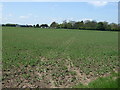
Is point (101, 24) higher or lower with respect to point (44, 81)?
higher

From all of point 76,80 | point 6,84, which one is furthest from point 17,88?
point 76,80

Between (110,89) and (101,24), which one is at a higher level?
(101,24)

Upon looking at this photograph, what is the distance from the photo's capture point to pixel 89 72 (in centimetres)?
849

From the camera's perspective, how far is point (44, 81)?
6809 mm

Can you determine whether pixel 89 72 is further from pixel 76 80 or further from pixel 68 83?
pixel 68 83

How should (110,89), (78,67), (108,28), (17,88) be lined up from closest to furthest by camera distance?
(110,89), (17,88), (78,67), (108,28)

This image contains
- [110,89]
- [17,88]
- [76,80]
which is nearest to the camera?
[110,89]

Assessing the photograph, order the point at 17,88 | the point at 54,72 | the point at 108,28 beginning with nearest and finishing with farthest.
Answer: the point at 17,88 < the point at 54,72 < the point at 108,28

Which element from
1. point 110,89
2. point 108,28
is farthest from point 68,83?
point 108,28

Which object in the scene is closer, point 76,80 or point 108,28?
point 76,80

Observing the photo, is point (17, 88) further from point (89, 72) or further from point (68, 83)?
point (89, 72)

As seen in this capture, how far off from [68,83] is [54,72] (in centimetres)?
170

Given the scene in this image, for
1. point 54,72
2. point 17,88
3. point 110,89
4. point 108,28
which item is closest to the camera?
point 110,89

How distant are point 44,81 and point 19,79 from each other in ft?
3.43
